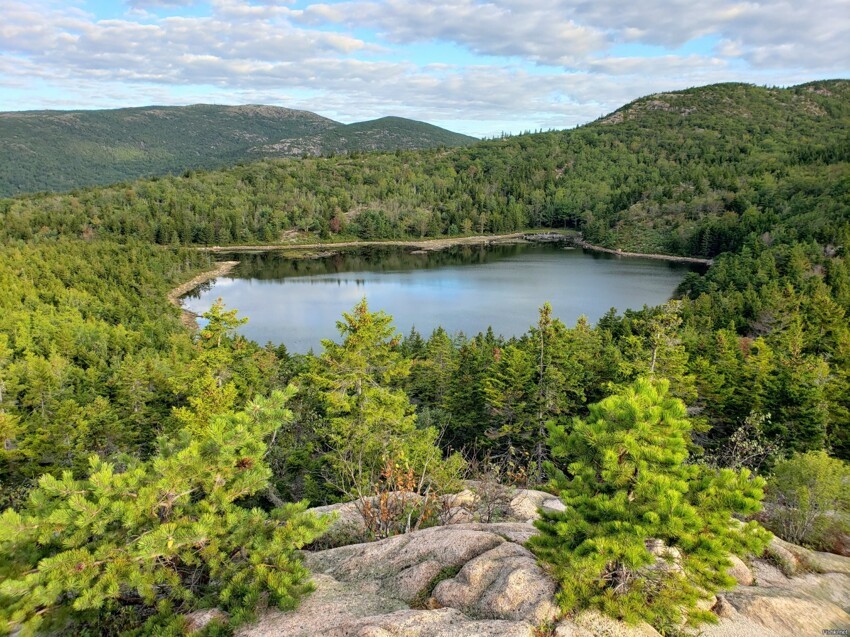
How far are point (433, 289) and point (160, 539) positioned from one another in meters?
76.2

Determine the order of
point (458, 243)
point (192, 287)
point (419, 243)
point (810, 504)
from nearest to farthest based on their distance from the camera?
point (810, 504) < point (192, 287) < point (458, 243) < point (419, 243)

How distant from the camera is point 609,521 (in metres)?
6.19

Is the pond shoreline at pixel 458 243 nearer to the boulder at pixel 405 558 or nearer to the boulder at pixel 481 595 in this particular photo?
the boulder at pixel 481 595

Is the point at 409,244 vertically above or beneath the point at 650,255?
above

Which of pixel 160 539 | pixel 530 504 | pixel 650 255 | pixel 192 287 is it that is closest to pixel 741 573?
pixel 530 504

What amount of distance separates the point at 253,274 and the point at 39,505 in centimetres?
9832

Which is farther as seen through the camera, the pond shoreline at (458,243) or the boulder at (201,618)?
the pond shoreline at (458,243)

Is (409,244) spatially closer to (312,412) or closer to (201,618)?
(312,412)

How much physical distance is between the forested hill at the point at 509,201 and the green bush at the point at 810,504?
2729 inches

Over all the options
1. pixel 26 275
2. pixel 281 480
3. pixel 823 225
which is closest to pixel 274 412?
pixel 281 480

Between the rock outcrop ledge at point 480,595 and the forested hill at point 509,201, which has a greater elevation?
the forested hill at point 509,201

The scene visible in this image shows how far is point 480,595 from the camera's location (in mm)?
6988

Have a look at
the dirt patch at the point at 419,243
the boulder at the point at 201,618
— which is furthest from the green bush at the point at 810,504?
the dirt patch at the point at 419,243

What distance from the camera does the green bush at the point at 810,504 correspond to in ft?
37.6
